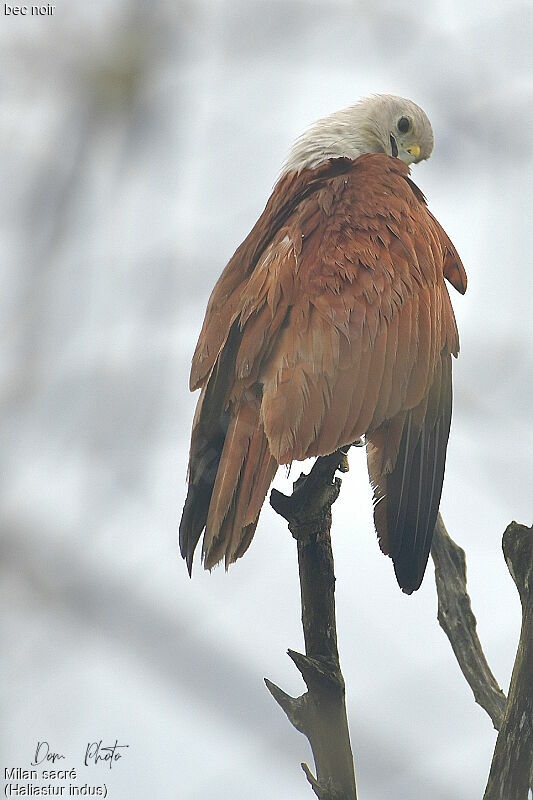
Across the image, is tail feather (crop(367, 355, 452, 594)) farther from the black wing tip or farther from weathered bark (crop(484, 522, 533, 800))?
weathered bark (crop(484, 522, 533, 800))

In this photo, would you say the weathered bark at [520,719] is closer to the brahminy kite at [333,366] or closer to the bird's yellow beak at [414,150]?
the brahminy kite at [333,366]

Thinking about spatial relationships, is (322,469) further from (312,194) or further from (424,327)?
(312,194)

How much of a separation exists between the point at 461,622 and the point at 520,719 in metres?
1.07

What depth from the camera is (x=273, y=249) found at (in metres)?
3.63

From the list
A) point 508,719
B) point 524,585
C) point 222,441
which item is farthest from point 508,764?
point 222,441

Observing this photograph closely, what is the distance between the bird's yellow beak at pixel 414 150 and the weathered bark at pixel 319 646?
6.62 feet

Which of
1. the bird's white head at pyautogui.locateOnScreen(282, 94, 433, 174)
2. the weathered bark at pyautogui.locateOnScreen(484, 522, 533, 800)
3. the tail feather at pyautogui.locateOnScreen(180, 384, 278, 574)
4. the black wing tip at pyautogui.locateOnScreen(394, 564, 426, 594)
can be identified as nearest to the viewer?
the weathered bark at pyautogui.locateOnScreen(484, 522, 533, 800)

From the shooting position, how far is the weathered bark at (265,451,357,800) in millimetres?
2982

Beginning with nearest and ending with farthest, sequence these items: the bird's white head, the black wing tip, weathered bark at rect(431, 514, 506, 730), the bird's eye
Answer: the black wing tip < weathered bark at rect(431, 514, 506, 730) < the bird's white head < the bird's eye

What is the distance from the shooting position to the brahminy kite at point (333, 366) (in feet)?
10.3

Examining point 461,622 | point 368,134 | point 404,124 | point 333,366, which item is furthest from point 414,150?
point 461,622

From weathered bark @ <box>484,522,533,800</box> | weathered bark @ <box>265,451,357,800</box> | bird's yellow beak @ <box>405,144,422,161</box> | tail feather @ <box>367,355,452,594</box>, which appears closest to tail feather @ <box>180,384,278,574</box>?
weathered bark @ <box>265,451,357,800</box>

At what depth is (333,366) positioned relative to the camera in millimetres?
3279

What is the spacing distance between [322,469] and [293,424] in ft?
1.15
